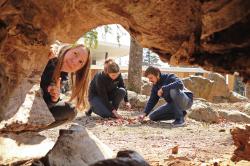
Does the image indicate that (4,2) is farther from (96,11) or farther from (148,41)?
(148,41)

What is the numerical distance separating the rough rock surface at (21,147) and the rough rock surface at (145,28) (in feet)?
1.47

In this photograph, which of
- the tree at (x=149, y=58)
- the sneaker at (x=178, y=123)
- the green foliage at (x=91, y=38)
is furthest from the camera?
the tree at (x=149, y=58)

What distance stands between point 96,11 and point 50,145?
1.39 m

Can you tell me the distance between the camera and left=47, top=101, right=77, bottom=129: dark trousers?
3.68 m

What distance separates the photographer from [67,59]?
139 inches

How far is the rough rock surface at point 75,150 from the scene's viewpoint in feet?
9.07

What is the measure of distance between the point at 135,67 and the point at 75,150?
23.4 feet

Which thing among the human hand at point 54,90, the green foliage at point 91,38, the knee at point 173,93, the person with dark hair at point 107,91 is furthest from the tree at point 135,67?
the human hand at point 54,90

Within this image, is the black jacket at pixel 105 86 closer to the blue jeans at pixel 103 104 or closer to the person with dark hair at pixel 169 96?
the blue jeans at pixel 103 104

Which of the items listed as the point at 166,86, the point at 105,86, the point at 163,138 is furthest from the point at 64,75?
the point at 105,86

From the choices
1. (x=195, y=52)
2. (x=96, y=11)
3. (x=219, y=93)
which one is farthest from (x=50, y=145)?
(x=219, y=93)

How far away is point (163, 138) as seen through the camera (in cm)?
481

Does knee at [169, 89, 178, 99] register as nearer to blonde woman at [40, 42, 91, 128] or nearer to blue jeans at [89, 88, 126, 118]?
blue jeans at [89, 88, 126, 118]

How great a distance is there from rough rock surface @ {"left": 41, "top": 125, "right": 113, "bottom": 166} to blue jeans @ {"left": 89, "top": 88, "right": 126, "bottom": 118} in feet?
10.7
